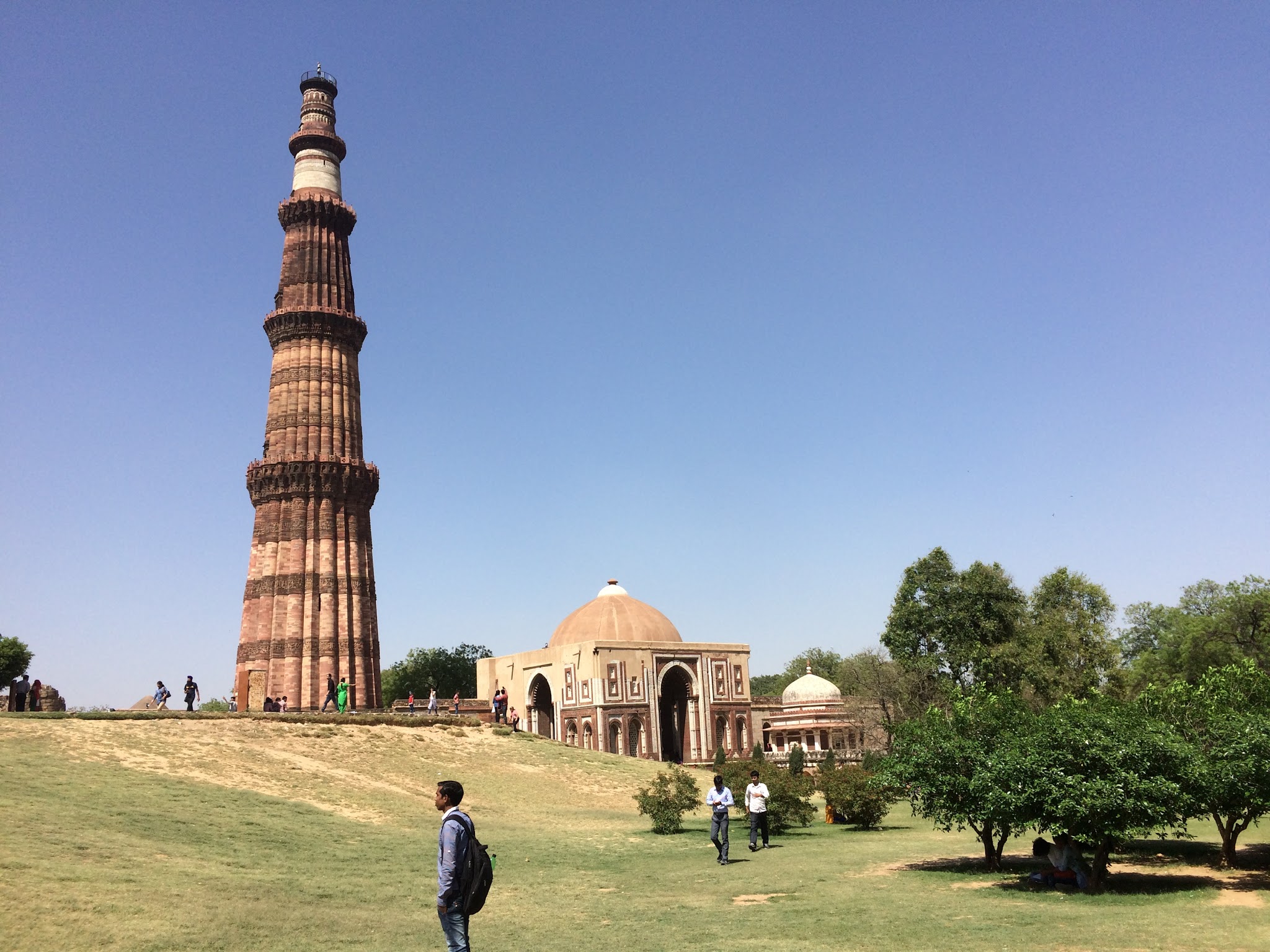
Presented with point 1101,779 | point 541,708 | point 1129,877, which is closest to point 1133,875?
point 1129,877

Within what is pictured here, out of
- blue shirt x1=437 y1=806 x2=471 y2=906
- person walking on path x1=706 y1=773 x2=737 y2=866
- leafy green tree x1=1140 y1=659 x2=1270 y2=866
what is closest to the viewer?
blue shirt x1=437 y1=806 x2=471 y2=906

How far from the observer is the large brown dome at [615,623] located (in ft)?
160

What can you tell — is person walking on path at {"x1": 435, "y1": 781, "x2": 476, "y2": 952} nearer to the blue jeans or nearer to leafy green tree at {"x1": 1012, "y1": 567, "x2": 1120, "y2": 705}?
Answer: the blue jeans

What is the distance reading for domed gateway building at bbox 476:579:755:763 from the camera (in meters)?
44.8

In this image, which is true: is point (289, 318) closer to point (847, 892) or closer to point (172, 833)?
point (172, 833)

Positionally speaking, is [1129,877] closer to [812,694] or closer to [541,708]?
[541,708]

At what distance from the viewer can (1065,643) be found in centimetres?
3897

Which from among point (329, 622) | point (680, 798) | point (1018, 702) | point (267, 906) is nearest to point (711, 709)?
point (329, 622)

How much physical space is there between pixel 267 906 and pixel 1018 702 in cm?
1086

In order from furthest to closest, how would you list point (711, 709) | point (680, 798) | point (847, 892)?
point (711, 709) < point (680, 798) < point (847, 892)

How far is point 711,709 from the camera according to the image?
48.6 m

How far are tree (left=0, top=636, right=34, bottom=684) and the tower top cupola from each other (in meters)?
34.0

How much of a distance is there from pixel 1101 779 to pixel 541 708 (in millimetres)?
41263

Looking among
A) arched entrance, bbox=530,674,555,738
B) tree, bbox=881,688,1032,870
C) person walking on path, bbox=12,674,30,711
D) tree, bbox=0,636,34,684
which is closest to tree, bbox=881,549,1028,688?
arched entrance, bbox=530,674,555,738
